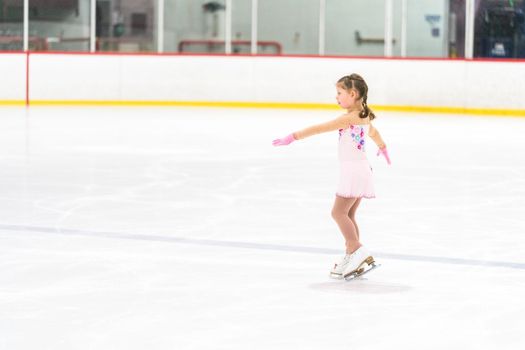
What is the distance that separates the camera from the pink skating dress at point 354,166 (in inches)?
172

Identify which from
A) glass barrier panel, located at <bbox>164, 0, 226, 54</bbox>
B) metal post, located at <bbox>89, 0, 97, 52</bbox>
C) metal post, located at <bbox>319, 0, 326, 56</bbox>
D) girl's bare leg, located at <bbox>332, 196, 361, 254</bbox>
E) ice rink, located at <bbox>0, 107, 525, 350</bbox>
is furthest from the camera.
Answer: glass barrier panel, located at <bbox>164, 0, 226, 54</bbox>

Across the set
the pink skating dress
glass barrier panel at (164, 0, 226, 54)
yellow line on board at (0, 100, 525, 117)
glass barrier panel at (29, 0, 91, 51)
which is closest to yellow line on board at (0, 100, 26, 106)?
yellow line on board at (0, 100, 525, 117)

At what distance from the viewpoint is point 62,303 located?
3992 mm

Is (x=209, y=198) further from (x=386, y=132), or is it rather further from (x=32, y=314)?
(x=386, y=132)

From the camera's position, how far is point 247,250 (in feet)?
17.0

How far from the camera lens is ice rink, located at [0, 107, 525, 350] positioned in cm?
364

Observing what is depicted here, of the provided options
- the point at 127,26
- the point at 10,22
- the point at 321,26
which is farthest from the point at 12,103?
the point at 321,26

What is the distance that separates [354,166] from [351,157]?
39mm

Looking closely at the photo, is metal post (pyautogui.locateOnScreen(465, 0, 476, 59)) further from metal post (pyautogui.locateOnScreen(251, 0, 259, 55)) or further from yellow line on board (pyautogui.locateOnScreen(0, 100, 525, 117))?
metal post (pyautogui.locateOnScreen(251, 0, 259, 55))

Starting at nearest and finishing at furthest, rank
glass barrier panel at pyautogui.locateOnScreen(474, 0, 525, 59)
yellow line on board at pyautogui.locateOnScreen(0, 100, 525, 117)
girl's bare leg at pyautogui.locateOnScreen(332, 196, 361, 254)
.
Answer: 1. girl's bare leg at pyautogui.locateOnScreen(332, 196, 361, 254)
2. yellow line on board at pyautogui.locateOnScreen(0, 100, 525, 117)
3. glass barrier panel at pyautogui.locateOnScreen(474, 0, 525, 59)

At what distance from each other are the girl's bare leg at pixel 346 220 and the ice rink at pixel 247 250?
Answer: 0.56ft

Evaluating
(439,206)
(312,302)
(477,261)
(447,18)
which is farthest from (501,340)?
(447,18)

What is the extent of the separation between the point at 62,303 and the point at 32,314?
0.20m

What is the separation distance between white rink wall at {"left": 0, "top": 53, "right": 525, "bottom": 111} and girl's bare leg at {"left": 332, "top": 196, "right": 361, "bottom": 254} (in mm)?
12163
